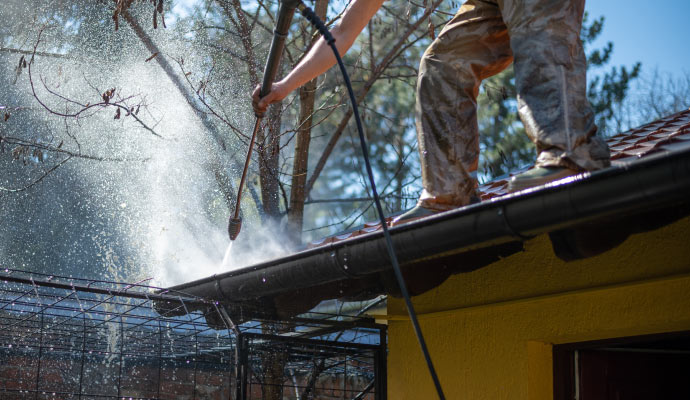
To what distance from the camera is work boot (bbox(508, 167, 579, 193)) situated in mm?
2463

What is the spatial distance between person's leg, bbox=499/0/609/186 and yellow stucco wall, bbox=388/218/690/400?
2.53 feet

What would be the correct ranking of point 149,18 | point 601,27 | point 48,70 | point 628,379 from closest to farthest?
point 628,379 → point 149,18 → point 48,70 → point 601,27

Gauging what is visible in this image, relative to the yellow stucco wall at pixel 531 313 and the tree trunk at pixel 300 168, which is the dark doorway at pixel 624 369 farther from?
the tree trunk at pixel 300 168

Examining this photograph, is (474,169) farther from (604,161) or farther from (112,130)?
(112,130)

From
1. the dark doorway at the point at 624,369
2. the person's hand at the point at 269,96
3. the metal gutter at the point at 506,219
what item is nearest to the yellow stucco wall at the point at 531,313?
the dark doorway at the point at 624,369

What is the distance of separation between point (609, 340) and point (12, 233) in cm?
1137

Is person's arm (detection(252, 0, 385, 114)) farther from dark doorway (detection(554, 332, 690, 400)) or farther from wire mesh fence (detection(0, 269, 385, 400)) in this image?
dark doorway (detection(554, 332, 690, 400))

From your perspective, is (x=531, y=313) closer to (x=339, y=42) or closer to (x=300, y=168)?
(x=339, y=42)

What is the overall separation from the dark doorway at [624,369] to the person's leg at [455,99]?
4.01 feet

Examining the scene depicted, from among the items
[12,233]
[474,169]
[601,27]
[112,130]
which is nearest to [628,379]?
[474,169]

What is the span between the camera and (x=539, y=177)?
2486mm

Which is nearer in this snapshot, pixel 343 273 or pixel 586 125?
pixel 586 125

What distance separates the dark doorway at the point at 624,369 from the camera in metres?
3.64

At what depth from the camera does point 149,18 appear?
31.8 ft
